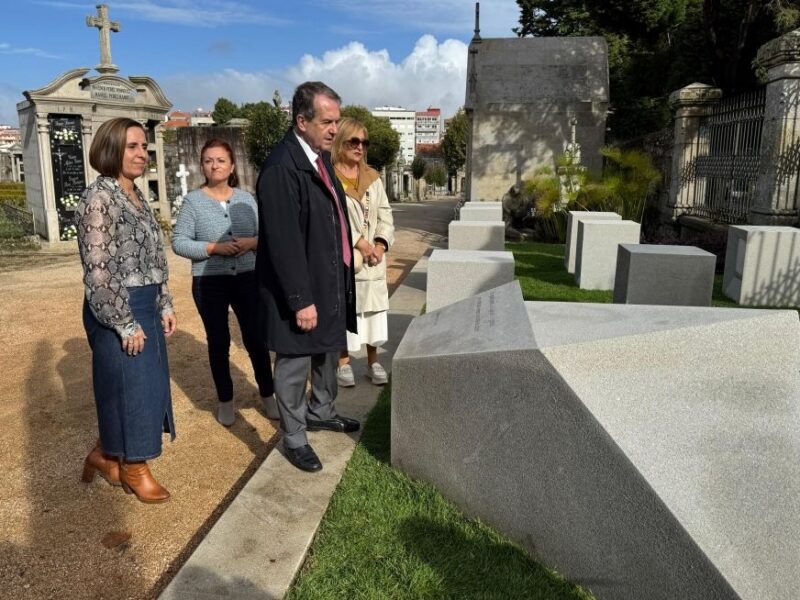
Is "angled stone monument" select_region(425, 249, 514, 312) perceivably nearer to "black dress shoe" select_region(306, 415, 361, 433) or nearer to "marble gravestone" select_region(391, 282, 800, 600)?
"black dress shoe" select_region(306, 415, 361, 433)

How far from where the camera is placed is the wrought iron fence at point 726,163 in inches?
406

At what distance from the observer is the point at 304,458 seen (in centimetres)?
351

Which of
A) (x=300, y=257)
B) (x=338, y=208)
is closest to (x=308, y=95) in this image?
(x=338, y=208)

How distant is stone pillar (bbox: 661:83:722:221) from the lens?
40.4 ft

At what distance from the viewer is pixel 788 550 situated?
1.96 metres

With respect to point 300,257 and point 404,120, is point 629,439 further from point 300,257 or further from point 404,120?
point 404,120

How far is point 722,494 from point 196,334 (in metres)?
5.84

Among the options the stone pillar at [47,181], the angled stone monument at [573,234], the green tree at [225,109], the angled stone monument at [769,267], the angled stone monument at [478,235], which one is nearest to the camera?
the angled stone monument at [769,267]

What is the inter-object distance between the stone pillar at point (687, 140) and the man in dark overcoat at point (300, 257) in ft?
36.0

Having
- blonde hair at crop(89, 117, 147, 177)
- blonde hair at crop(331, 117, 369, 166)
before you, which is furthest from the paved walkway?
blonde hair at crop(331, 117, 369, 166)

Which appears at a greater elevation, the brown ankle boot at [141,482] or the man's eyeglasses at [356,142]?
the man's eyeglasses at [356,142]

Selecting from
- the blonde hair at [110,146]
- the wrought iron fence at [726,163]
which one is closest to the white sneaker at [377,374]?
the blonde hair at [110,146]

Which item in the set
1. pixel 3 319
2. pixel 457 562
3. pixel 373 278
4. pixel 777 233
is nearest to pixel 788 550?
pixel 457 562

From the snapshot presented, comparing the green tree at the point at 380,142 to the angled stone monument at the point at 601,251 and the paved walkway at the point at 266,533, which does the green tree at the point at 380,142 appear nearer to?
the angled stone monument at the point at 601,251
